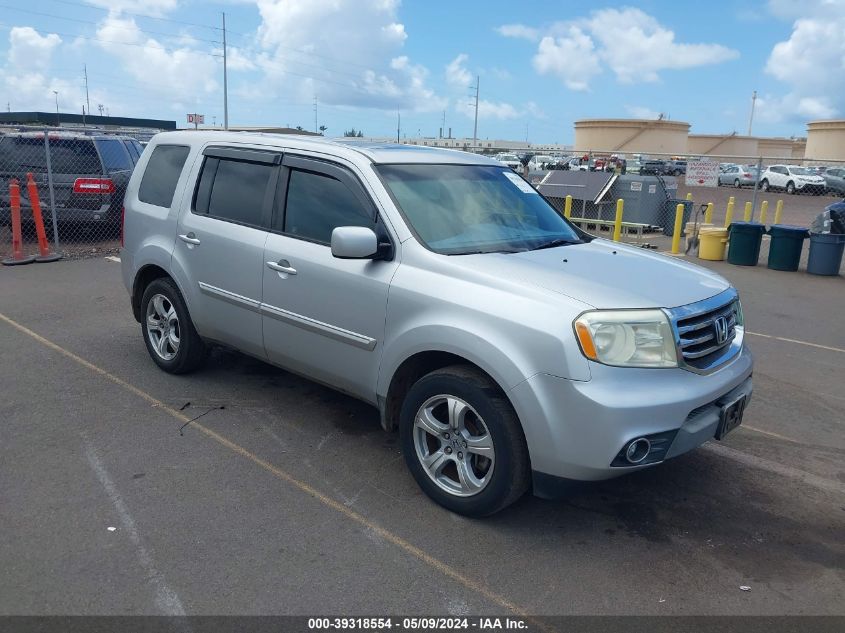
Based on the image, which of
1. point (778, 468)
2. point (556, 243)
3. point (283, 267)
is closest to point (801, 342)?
point (778, 468)

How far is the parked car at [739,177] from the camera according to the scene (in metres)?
39.3

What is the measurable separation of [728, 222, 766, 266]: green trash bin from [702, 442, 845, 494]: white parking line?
9.07 metres

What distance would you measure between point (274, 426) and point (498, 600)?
2293mm

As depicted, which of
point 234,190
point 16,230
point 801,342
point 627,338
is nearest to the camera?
point 627,338

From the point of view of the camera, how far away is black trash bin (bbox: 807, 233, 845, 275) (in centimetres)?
1195

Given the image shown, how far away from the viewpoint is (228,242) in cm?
491

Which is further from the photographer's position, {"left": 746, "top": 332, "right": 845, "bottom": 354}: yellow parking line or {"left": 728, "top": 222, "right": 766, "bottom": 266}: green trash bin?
{"left": 728, "top": 222, "right": 766, "bottom": 266}: green trash bin

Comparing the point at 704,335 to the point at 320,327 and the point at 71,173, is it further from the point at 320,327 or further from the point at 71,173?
the point at 71,173

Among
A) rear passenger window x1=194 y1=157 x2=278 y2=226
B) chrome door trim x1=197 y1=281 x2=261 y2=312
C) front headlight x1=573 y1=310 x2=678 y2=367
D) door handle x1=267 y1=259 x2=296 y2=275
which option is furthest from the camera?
rear passenger window x1=194 y1=157 x2=278 y2=226

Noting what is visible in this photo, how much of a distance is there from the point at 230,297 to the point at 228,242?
0.38 meters

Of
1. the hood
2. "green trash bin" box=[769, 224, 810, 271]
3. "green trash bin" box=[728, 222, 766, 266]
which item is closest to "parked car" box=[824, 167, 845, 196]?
"green trash bin" box=[728, 222, 766, 266]

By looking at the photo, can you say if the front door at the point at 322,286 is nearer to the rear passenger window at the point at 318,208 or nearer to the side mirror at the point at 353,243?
the rear passenger window at the point at 318,208

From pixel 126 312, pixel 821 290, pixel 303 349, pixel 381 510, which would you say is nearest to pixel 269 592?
pixel 381 510

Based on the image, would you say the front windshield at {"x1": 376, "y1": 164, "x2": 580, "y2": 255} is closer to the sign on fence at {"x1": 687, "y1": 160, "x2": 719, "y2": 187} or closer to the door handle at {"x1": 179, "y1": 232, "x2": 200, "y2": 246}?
the door handle at {"x1": 179, "y1": 232, "x2": 200, "y2": 246}
